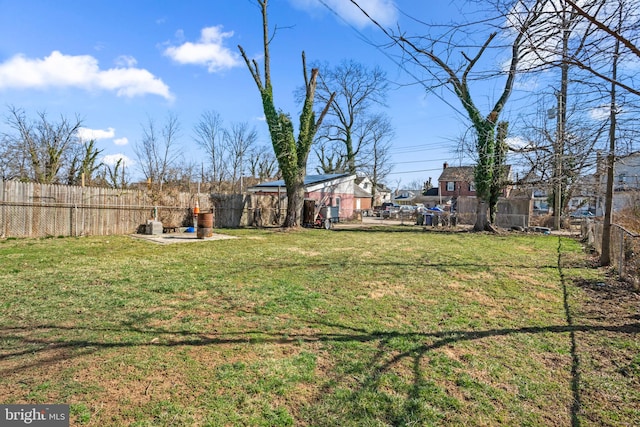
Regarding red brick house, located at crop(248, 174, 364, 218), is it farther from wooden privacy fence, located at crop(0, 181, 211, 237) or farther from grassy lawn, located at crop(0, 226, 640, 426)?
grassy lawn, located at crop(0, 226, 640, 426)

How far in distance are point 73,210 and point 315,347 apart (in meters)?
12.5

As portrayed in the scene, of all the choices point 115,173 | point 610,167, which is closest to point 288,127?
point 610,167

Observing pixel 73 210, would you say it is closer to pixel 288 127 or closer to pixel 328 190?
pixel 288 127

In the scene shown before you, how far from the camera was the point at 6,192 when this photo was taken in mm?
10570

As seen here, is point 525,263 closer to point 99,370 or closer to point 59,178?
point 99,370

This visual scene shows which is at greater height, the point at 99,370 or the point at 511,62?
the point at 511,62

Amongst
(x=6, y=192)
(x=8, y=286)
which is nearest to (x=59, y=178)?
(x=6, y=192)

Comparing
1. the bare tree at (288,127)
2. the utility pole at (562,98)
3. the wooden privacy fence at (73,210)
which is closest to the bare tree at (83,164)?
the wooden privacy fence at (73,210)

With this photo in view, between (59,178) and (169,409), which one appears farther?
(59,178)

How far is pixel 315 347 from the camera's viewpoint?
10.8 feet

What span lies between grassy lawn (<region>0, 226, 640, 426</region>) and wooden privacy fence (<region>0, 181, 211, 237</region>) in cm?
545

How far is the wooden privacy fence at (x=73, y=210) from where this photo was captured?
1073 centimetres

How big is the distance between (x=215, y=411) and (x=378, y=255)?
24.1 ft

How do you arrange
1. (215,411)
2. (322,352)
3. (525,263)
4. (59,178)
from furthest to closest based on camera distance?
(59,178) → (525,263) → (322,352) → (215,411)
